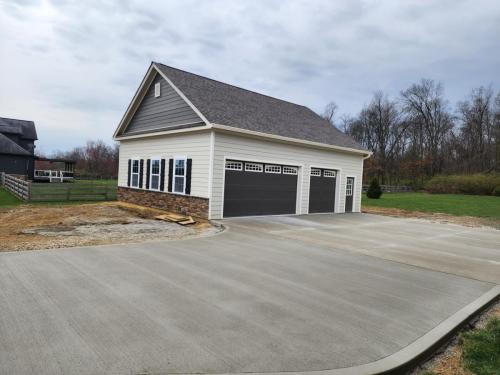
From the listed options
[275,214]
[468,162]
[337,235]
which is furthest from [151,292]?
[468,162]

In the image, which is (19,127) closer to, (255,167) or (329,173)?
(255,167)

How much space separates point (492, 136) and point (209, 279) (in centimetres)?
5259

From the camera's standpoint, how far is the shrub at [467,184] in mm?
38875

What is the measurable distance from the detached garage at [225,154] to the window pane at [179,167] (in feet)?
0.14

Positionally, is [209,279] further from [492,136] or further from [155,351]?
[492,136]

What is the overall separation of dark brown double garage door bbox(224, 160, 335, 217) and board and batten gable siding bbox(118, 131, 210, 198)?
2.95 feet

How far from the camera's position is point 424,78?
173 ft

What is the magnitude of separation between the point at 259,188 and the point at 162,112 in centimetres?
562

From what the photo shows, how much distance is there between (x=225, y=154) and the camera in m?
13.6

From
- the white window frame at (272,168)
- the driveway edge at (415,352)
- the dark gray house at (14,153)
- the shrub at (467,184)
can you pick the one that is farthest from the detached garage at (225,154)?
the shrub at (467,184)

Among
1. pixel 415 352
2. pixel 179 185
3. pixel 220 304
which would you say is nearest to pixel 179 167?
pixel 179 185

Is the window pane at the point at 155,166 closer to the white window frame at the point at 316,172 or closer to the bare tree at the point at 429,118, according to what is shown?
the white window frame at the point at 316,172

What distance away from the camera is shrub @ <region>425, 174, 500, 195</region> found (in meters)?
38.9

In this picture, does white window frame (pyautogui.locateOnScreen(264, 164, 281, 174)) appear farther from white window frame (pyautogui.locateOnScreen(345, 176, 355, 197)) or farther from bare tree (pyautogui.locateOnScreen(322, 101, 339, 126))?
bare tree (pyautogui.locateOnScreen(322, 101, 339, 126))
